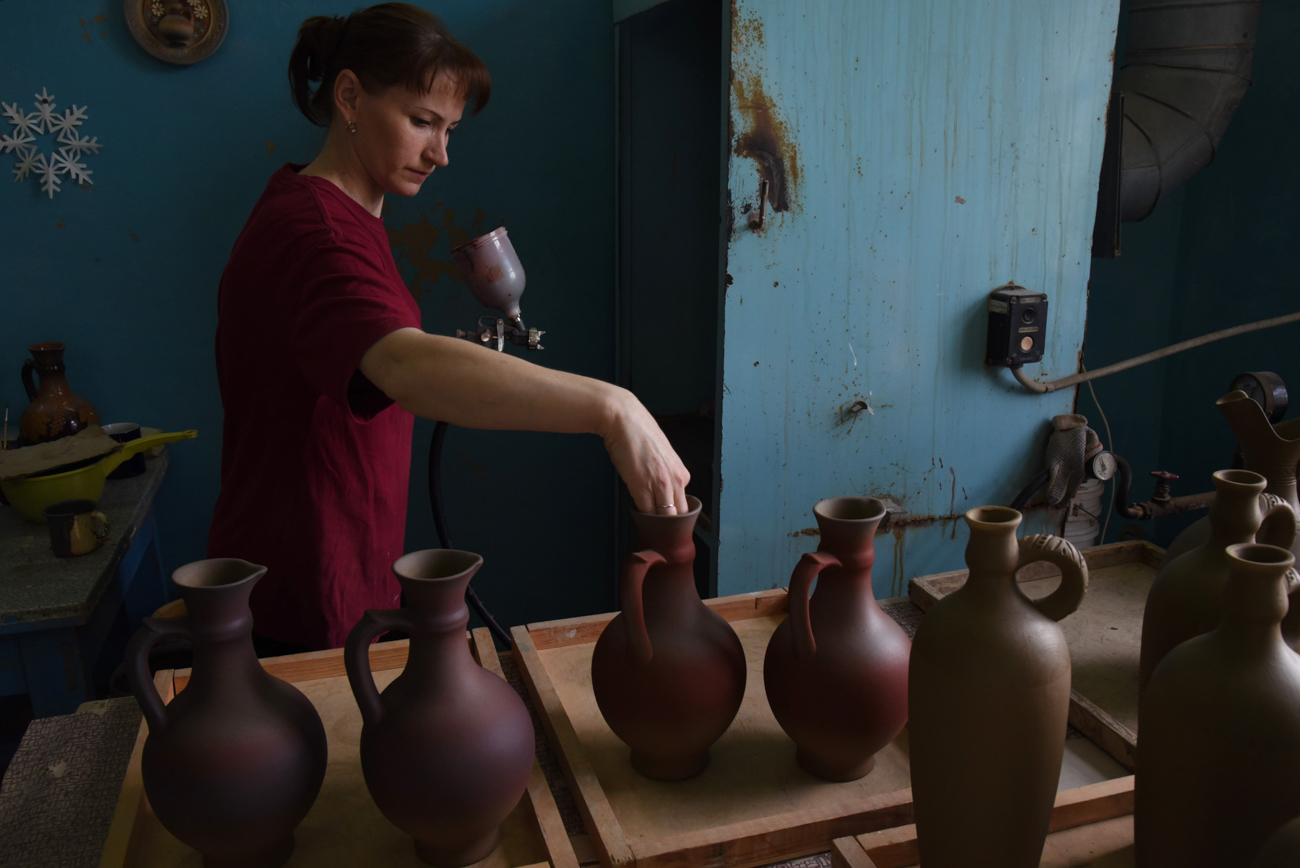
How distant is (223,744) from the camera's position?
85 cm

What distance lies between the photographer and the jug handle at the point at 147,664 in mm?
871

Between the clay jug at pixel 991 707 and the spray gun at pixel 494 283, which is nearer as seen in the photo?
the clay jug at pixel 991 707

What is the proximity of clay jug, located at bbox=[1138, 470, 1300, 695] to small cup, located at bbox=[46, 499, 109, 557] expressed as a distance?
6.07ft

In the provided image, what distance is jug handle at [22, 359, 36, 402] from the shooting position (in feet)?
7.01

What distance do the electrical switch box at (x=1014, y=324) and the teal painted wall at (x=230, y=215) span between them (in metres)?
1.08

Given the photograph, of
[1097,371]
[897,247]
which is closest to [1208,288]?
[1097,371]

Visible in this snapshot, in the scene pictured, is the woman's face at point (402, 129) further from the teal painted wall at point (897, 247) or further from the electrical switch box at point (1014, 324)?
the electrical switch box at point (1014, 324)

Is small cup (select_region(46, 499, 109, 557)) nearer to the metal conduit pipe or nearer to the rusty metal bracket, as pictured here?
the rusty metal bracket

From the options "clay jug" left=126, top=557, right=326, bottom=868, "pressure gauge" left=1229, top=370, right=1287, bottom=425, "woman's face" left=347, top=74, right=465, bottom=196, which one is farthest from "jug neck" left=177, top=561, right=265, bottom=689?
"pressure gauge" left=1229, top=370, right=1287, bottom=425

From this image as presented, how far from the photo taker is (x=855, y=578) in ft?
3.29

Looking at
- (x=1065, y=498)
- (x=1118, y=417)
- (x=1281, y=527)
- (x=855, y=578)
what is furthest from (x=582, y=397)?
(x=1118, y=417)

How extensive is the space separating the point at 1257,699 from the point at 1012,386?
1.55 metres

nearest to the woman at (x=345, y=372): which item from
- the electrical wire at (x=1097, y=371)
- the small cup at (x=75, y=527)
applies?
the small cup at (x=75, y=527)

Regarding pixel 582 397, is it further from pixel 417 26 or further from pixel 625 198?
pixel 625 198
